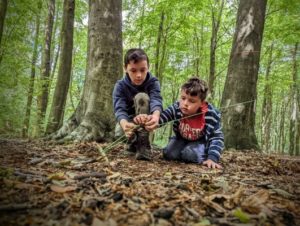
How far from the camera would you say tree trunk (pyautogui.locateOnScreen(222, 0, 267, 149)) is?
203 inches

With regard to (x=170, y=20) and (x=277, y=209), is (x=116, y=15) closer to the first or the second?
(x=277, y=209)

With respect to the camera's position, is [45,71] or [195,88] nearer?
[195,88]

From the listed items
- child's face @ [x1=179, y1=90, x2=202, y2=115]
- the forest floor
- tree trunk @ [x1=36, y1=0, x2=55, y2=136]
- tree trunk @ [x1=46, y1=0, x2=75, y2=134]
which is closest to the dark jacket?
child's face @ [x1=179, y1=90, x2=202, y2=115]

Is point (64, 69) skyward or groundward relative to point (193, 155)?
skyward

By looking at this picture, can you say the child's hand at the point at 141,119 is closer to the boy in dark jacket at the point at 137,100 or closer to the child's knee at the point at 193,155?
the boy in dark jacket at the point at 137,100

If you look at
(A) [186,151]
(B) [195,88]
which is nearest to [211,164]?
(A) [186,151]

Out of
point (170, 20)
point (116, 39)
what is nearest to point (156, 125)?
point (116, 39)

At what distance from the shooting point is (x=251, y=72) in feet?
17.5

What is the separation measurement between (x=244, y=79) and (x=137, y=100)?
2963 mm

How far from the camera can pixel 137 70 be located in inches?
126

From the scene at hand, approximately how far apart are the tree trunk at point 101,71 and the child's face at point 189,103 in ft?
4.65

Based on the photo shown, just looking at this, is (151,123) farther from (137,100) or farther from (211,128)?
(211,128)

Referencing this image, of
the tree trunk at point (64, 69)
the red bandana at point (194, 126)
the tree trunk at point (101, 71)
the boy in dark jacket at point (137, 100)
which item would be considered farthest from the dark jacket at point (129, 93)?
the tree trunk at point (64, 69)

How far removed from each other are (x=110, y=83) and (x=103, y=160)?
179 centimetres
